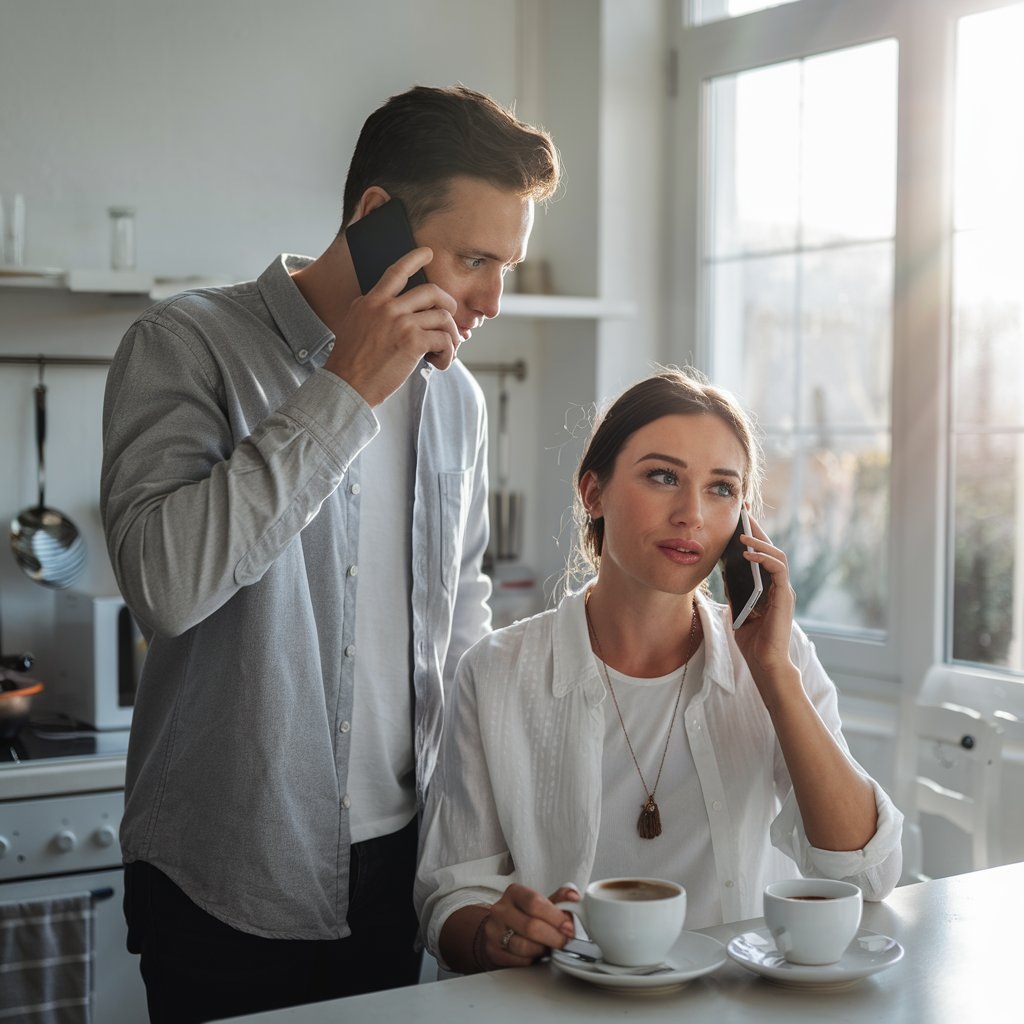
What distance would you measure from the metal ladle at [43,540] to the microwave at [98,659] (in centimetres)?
6

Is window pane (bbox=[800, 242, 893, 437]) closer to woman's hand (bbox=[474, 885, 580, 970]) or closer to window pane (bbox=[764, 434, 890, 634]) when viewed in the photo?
window pane (bbox=[764, 434, 890, 634])

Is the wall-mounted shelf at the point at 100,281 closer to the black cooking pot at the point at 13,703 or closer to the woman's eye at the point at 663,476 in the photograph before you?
the black cooking pot at the point at 13,703

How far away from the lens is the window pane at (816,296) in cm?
282

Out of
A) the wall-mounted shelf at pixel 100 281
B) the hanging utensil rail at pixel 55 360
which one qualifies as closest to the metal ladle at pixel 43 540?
the hanging utensil rail at pixel 55 360

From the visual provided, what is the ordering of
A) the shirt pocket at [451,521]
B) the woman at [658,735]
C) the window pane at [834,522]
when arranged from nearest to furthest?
Answer: 1. the woman at [658,735]
2. the shirt pocket at [451,521]
3. the window pane at [834,522]

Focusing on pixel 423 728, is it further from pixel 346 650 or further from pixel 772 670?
pixel 772 670

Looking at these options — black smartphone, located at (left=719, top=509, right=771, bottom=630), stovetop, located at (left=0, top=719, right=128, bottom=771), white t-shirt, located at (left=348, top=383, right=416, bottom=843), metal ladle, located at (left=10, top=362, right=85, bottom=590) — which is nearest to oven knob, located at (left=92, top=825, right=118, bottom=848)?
stovetop, located at (left=0, top=719, right=128, bottom=771)

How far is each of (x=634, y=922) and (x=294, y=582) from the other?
0.56 m

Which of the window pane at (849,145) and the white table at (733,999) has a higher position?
the window pane at (849,145)

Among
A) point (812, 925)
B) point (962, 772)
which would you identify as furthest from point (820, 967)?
point (962, 772)

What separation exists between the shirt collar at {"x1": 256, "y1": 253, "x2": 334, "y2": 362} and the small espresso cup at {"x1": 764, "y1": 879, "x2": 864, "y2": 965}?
795 millimetres

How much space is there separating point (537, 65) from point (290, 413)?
7.61ft

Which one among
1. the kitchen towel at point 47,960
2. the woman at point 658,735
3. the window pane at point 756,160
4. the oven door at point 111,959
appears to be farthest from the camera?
the window pane at point 756,160

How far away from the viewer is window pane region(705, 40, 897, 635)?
2.82m
